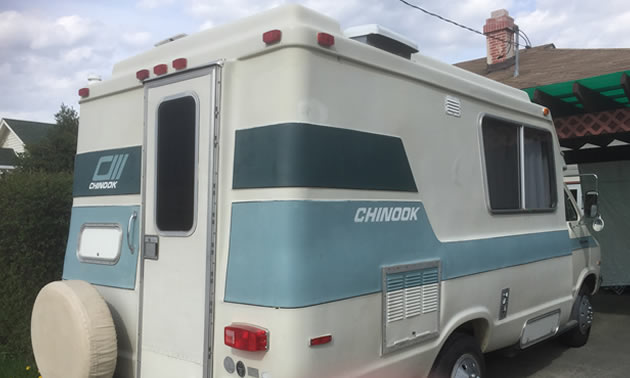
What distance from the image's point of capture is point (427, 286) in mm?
3660

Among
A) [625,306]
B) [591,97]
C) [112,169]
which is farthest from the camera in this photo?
[625,306]

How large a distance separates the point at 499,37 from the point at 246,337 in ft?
42.7

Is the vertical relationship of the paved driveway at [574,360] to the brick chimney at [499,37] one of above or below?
below

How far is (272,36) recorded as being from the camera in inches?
120

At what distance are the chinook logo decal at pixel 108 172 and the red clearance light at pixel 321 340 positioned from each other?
73.5 inches

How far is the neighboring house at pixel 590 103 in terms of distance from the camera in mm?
7531

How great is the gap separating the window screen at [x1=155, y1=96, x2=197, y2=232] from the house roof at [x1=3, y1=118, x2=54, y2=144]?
28.8m

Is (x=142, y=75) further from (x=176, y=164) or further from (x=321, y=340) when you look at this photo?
(x=321, y=340)

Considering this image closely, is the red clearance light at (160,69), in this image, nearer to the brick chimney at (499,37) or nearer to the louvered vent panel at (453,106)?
the louvered vent panel at (453,106)

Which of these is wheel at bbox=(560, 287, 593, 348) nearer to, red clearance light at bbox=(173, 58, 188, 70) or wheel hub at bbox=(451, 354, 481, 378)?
wheel hub at bbox=(451, 354, 481, 378)

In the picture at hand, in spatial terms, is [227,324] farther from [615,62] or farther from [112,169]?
[615,62]

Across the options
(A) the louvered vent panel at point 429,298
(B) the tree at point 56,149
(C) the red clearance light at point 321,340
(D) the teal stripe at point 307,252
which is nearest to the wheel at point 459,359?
(A) the louvered vent panel at point 429,298

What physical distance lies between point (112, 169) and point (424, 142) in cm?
218

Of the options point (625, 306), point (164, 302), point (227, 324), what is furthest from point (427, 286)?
point (625, 306)
